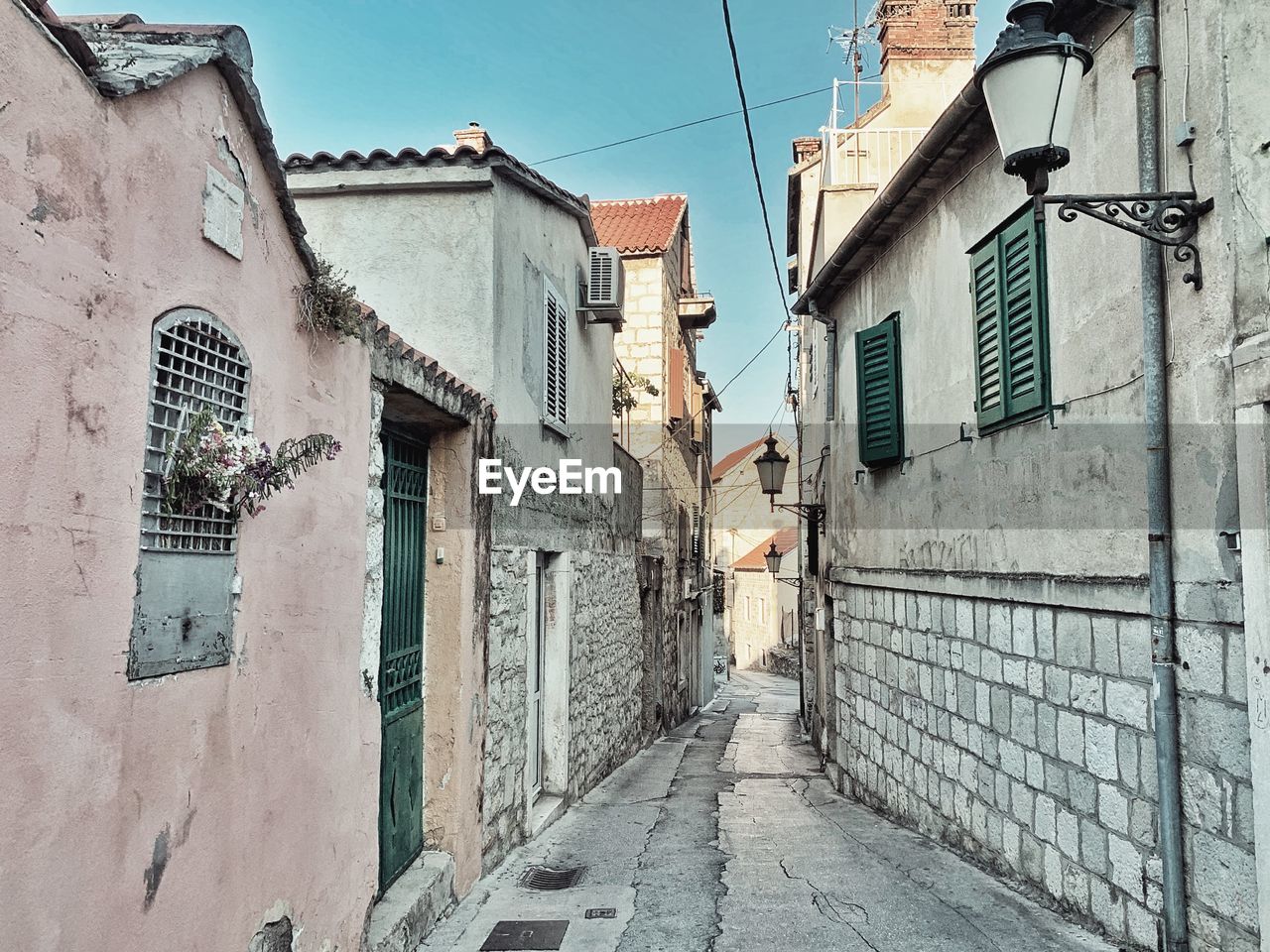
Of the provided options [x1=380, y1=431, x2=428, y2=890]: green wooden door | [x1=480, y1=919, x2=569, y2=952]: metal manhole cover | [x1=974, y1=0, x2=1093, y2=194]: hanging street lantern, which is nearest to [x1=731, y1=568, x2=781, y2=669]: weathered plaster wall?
[x1=380, y1=431, x2=428, y2=890]: green wooden door

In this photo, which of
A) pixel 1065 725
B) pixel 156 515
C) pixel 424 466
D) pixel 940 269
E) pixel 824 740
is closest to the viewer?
pixel 156 515

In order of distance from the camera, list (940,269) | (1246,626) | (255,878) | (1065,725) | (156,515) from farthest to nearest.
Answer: (940,269) < (1065,725) < (1246,626) < (255,878) < (156,515)

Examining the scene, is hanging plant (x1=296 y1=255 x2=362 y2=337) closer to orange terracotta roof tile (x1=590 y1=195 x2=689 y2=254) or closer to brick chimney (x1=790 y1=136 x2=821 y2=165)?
orange terracotta roof tile (x1=590 y1=195 x2=689 y2=254)

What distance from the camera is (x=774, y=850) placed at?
23.5 feet

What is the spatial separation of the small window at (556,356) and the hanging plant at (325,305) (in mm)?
4193

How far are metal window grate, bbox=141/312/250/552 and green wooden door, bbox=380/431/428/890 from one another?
1.93 meters

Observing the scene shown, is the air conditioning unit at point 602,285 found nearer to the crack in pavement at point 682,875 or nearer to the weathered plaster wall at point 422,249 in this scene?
the weathered plaster wall at point 422,249

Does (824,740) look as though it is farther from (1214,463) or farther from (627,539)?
(1214,463)

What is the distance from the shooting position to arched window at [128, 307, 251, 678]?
9.49ft

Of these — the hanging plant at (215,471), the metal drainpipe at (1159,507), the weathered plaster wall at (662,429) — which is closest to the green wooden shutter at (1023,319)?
the metal drainpipe at (1159,507)

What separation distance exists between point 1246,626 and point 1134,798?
1.40 meters

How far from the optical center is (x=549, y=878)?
21.0 feet

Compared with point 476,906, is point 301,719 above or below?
above

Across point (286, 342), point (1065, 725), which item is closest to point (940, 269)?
point (1065, 725)
